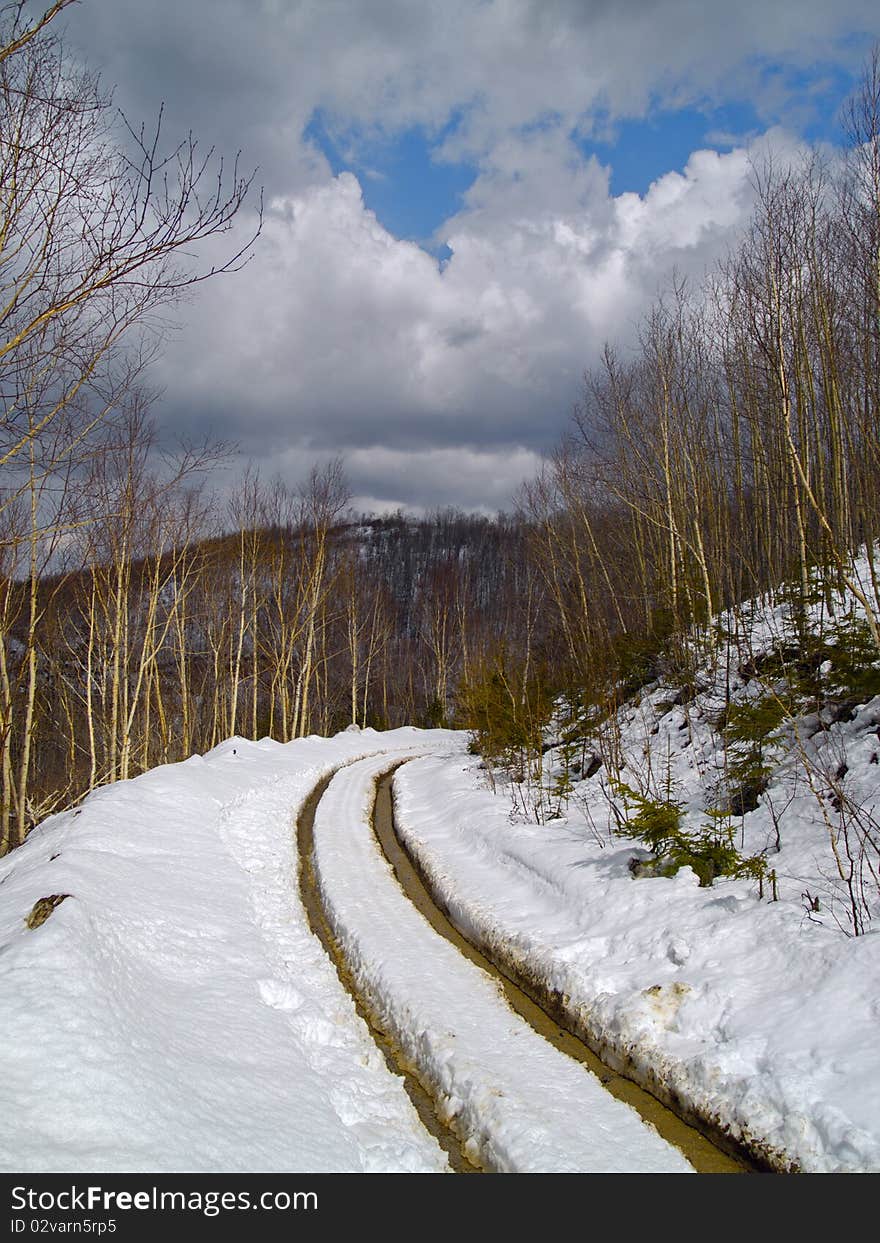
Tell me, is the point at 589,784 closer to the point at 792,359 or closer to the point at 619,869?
the point at 619,869

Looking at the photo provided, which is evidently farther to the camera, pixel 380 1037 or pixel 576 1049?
pixel 380 1037

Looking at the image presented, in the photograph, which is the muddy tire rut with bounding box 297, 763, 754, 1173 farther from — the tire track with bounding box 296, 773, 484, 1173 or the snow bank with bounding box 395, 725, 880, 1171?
the snow bank with bounding box 395, 725, 880, 1171

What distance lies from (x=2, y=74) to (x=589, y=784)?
11334mm

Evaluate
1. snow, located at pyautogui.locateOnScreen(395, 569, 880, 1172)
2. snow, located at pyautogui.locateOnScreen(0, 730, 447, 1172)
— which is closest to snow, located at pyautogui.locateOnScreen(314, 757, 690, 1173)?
snow, located at pyautogui.locateOnScreen(0, 730, 447, 1172)

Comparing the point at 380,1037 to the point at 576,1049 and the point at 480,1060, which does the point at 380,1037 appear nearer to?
the point at 480,1060

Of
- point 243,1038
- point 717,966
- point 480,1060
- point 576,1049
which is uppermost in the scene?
point 717,966

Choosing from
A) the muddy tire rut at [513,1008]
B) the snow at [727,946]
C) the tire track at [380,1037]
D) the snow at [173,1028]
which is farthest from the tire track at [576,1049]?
the snow at [173,1028]

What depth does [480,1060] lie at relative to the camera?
181 inches

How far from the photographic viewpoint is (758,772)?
792cm

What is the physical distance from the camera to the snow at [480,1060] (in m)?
3.77

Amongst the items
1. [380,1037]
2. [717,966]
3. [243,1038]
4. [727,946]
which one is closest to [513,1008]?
[380,1037]

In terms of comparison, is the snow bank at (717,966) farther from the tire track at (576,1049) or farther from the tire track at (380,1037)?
the tire track at (380,1037)

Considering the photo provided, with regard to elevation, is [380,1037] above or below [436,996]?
below
